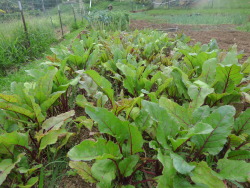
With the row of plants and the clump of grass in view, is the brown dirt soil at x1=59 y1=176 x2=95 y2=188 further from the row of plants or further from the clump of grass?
the clump of grass

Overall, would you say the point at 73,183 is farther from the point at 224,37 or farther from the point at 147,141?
the point at 224,37

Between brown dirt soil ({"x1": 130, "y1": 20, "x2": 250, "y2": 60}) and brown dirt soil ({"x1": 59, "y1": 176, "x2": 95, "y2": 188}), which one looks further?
brown dirt soil ({"x1": 130, "y1": 20, "x2": 250, "y2": 60})

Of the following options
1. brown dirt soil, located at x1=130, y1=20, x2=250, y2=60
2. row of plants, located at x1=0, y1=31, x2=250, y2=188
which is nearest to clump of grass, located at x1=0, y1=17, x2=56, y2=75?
row of plants, located at x1=0, y1=31, x2=250, y2=188

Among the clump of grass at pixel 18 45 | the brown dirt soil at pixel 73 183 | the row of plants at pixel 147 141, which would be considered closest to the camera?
the row of plants at pixel 147 141

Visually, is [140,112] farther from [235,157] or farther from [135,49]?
[135,49]

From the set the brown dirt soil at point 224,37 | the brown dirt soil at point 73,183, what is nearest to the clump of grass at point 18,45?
the brown dirt soil at point 73,183

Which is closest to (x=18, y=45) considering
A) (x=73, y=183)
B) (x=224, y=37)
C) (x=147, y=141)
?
(x=73, y=183)

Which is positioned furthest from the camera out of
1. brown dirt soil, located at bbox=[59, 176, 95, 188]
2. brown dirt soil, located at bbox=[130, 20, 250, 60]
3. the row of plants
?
brown dirt soil, located at bbox=[130, 20, 250, 60]

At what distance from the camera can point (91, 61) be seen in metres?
2.08

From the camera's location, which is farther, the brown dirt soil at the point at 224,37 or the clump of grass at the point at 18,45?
the brown dirt soil at the point at 224,37

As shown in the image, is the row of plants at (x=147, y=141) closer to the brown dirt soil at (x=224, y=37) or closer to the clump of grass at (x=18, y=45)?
the brown dirt soil at (x=224, y=37)

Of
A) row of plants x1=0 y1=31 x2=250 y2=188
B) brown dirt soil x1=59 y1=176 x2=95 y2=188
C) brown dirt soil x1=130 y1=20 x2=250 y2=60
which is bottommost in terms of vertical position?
brown dirt soil x1=59 y1=176 x2=95 y2=188

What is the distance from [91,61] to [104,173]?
4.39 ft

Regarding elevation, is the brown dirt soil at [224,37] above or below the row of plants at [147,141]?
below
